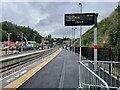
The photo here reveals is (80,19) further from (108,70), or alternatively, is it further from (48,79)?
(108,70)

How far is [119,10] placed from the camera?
4253cm

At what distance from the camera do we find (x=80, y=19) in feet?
68.8

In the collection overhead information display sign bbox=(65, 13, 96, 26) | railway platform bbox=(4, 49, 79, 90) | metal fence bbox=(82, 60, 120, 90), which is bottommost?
railway platform bbox=(4, 49, 79, 90)

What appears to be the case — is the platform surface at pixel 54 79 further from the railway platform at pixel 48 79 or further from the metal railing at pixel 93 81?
the metal railing at pixel 93 81

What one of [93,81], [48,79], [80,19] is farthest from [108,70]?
[93,81]

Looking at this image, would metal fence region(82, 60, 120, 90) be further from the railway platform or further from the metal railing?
the metal railing

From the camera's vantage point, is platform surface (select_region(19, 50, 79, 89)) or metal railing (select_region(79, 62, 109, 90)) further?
platform surface (select_region(19, 50, 79, 89))

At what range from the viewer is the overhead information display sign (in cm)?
1992

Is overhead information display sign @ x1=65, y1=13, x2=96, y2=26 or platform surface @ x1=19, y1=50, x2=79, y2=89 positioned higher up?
overhead information display sign @ x1=65, y1=13, x2=96, y2=26

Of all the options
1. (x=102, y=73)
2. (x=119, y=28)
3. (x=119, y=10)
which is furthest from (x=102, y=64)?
(x=119, y=10)

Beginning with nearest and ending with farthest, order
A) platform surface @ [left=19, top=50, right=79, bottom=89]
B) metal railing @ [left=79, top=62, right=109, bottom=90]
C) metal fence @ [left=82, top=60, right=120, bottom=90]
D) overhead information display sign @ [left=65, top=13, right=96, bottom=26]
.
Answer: metal railing @ [left=79, top=62, right=109, bottom=90] → metal fence @ [left=82, top=60, right=120, bottom=90] → platform surface @ [left=19, top=50, right=79, bottom=89] → overhead information display sign @ [left=65, top=13, right=96, bottom=26]

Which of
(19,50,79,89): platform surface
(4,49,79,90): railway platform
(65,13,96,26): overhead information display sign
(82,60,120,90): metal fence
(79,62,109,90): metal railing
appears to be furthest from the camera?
(65,13,96,26): overhead information display sign

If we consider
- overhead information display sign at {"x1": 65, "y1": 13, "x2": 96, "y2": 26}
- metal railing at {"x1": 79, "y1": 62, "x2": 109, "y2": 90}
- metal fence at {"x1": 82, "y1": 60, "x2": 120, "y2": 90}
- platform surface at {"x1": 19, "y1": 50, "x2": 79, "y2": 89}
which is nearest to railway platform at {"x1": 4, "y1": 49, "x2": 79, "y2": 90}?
platform surface at {"x1": 19, "y1": 50, "x2": 79, "y2": 89}

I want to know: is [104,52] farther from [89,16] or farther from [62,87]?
[62,87]
